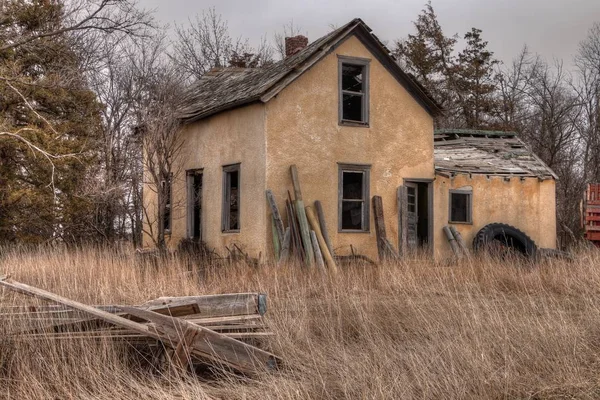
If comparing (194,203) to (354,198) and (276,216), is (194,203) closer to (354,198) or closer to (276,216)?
(276,216)

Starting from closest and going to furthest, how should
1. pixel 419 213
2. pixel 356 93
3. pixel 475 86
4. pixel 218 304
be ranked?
pixel 218 304, pixel 356 93, pixel 419 213, pixel 475 86

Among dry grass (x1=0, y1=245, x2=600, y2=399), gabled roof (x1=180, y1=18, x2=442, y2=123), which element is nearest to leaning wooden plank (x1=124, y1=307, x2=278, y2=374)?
dry grass (x1=0, y1=245, x2=600, y2=399)

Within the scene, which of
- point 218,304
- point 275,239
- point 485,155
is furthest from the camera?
point 485,155

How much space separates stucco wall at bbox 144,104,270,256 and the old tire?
18.9ft

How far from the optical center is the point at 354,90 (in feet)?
60.7

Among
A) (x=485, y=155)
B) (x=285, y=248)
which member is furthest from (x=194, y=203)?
(x=485, y=155)

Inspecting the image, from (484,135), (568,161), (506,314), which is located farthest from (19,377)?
(568,161)

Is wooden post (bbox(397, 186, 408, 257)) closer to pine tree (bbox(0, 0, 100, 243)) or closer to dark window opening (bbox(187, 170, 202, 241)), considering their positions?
dark window opening (bbox(187, 170, 202, 241))

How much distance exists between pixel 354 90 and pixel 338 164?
2458 millimetres

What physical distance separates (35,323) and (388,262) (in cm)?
931

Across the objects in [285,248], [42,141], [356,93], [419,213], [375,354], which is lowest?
[375,354]

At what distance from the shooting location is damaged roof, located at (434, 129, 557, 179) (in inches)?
774

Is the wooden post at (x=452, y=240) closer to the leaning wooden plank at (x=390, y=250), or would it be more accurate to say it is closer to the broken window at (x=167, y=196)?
the leaning wooden plank at (x=390, y=250)

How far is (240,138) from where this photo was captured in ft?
55.6
